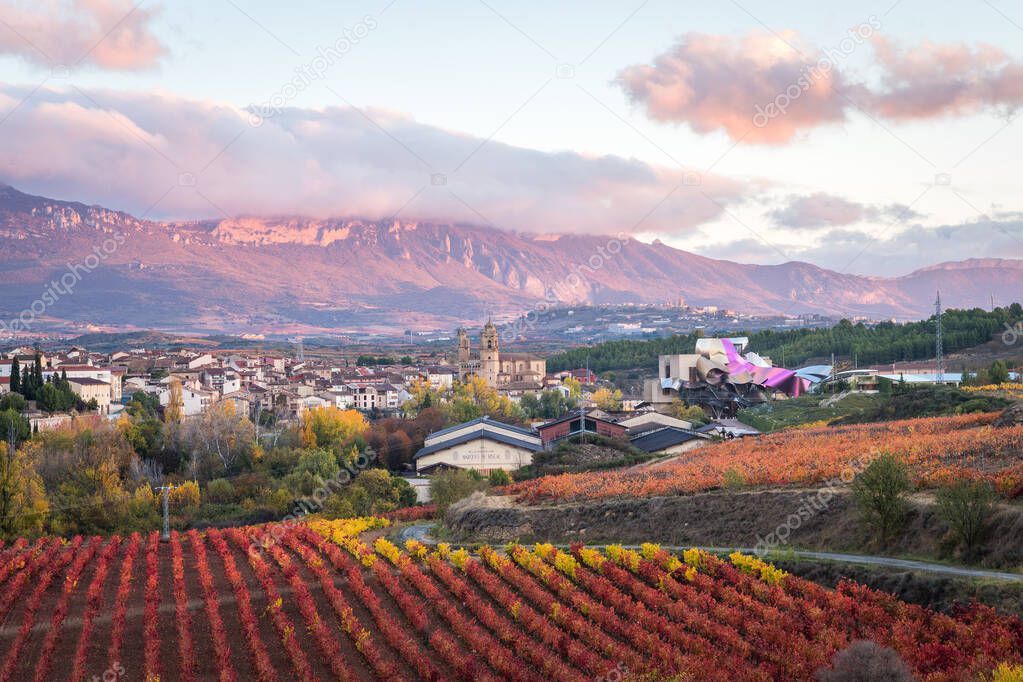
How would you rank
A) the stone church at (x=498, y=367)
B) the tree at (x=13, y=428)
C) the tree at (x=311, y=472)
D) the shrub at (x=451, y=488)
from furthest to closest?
the stone church at (x=498, y=367) < the tree at (x=13, y=428) < the tree at (x=311, y=472) < the shrub at (x=451, y=488)

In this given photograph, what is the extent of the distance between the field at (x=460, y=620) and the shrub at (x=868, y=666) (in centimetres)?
138

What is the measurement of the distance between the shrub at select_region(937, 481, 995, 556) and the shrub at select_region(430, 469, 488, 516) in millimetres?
19107

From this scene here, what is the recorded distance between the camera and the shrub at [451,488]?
39594mm

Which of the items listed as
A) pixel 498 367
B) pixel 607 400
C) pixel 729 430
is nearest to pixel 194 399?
pixel 607 400

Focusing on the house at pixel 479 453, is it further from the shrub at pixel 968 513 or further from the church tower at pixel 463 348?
the church tower at pixel 463 348

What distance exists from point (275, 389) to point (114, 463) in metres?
47.3

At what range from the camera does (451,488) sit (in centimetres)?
4106

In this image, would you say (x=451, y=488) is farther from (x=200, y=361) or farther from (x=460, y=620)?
(x=200, y=361)

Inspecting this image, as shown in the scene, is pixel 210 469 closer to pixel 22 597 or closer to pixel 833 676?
pixel 22 597

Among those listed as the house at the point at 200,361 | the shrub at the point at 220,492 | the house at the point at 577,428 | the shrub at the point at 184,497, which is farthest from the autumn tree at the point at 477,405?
the house at the point at 200,361

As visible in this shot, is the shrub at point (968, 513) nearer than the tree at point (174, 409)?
Yes

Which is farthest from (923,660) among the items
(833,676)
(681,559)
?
(681,559)

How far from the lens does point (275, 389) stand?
99.8m

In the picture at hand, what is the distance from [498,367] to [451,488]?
7923 centimetres
